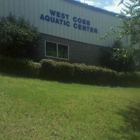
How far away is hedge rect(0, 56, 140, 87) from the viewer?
15120mm

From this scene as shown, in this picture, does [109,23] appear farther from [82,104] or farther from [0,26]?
[82,104]

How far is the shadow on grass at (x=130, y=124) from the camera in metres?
9.98

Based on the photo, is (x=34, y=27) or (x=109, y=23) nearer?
(x=34, y=27)

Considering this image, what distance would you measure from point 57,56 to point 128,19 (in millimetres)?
6659

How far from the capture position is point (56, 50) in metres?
19.7

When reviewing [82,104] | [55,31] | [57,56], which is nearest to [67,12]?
[55,31]

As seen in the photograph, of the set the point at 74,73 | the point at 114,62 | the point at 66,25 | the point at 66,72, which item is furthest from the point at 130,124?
the point at 66,25

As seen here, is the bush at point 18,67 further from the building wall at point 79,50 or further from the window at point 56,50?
the window at point 56,50

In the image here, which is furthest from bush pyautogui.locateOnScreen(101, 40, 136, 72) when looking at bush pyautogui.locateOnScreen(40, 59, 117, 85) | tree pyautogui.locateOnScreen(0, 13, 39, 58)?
tree pyautogui.locateOnScreen(0, 13, 39, 58)

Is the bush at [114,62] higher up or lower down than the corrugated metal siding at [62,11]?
lower down

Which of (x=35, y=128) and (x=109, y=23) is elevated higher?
(x=109, y=23)

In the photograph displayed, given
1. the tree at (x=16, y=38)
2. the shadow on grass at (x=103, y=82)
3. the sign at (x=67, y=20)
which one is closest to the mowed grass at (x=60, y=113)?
the shadow on grass at (x=103, y=82)

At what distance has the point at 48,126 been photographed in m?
9.22

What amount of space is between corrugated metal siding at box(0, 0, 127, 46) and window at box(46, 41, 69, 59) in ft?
2.18
